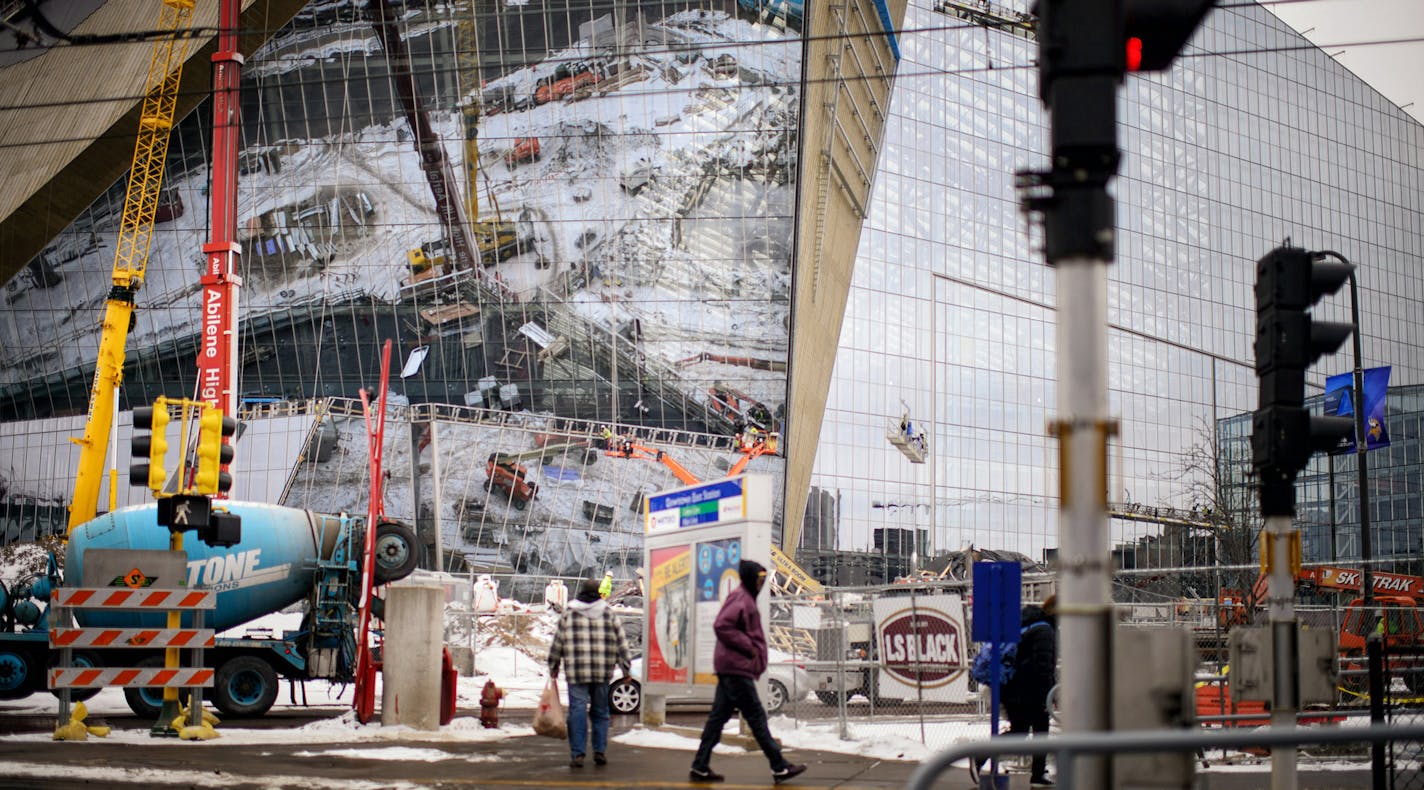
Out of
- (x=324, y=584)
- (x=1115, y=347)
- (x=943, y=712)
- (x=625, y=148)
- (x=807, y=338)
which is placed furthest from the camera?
(x=1115, y=347)

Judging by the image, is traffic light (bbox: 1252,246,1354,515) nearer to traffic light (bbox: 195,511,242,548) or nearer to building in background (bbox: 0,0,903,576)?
traffic light (bbox: 195,511,242,548)

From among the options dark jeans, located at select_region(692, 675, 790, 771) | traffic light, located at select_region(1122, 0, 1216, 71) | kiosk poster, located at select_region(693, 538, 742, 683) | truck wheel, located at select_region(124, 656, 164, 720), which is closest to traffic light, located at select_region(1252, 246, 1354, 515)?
traffic light, located at select_region(1122, 0, 1216, 71)

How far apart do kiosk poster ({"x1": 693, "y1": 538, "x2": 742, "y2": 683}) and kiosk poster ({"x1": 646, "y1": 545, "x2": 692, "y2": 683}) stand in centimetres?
24

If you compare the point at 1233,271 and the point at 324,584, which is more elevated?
the point at 1233,271

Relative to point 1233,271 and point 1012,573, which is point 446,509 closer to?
point 1012,573

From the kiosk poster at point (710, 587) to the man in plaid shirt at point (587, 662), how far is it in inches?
110

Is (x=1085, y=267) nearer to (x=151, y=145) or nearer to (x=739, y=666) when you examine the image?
(x=739, y=666)

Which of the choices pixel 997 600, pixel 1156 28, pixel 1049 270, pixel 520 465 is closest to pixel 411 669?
pixel 997 600

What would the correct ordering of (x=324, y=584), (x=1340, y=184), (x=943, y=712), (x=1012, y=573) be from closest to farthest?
(x=1012, y=573), (x=943, y=712), (x=324, y=584), (x=1340, y=184)

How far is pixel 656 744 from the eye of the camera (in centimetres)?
1553

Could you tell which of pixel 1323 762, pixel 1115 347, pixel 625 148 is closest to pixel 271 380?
pixel 625 148

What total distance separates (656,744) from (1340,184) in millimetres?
107427

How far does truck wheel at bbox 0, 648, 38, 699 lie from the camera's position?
20141 mm

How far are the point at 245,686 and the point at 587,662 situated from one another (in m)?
8.52
